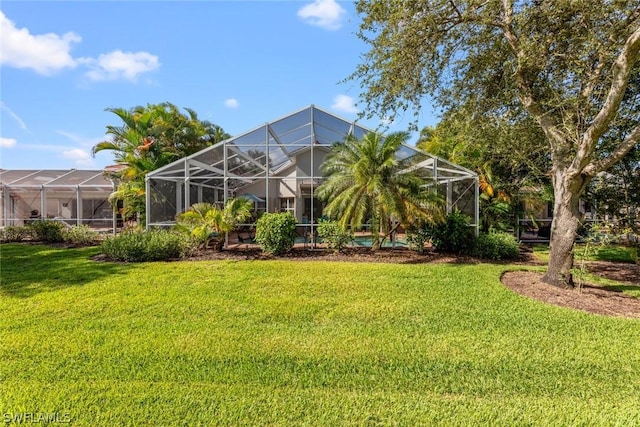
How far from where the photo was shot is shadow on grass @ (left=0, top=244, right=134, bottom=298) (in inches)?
295

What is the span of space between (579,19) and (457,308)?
7.01m

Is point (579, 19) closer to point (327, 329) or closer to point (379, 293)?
point (379, 293)

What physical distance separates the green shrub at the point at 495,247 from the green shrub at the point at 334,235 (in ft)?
14.9

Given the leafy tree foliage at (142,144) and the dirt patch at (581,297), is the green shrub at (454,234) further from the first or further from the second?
the leafy tree foliage at (142,144)

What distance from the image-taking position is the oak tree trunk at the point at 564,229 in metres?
7.79

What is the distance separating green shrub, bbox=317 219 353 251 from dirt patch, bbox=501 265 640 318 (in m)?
5.08

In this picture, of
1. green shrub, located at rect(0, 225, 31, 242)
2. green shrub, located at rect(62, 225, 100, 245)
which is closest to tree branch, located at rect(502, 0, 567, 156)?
green shrub, located at rect(62, 225, 100, 245)

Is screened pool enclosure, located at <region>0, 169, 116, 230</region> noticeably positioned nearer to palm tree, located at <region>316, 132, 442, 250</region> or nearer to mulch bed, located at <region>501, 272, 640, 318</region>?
palm tree, located at <region>316, 132, 442, 250</region>

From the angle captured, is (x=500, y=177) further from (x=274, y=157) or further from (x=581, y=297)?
(x=274, y=157)

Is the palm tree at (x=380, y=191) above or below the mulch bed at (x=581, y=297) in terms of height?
above

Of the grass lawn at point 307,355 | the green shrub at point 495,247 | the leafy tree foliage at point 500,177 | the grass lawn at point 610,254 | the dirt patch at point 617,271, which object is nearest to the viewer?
the grass lawn at point 307,355

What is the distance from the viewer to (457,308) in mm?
6203

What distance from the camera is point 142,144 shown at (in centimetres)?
1570

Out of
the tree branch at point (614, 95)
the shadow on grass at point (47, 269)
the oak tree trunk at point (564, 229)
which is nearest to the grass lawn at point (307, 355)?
the shadow on grass at point (47, 269)
